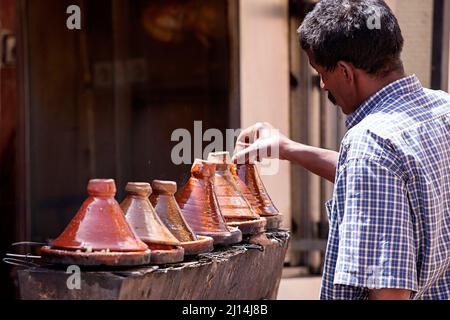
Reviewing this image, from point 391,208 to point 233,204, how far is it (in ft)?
3.35

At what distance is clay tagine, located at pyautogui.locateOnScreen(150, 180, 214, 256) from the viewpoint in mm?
2547

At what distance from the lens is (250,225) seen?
301 centimetres

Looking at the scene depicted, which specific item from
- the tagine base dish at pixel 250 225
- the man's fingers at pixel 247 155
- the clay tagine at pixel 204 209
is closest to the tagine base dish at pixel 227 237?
the clay tagine at pixel 204 209

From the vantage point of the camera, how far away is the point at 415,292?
222 centimetres

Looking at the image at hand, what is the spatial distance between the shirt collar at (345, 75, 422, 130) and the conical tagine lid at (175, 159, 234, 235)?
67 cm

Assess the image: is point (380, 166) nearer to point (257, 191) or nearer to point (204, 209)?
point (204, 209)

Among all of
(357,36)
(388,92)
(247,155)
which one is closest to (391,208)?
(388,92)

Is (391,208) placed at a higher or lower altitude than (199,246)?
higher

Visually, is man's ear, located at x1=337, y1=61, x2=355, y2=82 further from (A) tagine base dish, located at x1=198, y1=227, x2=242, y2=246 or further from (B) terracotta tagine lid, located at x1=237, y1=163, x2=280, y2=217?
(B) terracotta tagine lid, located at x1=237, y1=163, x2=280, y2=217

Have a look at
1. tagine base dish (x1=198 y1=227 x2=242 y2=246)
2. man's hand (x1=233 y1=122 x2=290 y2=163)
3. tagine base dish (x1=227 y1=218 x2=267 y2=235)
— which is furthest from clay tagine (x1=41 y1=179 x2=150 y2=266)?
man's hand (x1=233 y1=122 x2=290 y2=163)

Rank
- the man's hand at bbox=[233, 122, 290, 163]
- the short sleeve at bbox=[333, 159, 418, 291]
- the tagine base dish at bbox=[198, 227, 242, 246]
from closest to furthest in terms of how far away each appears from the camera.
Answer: the short sleeve at bbox=[333, 159, 418, 291]
the tagine base dish at bbox=[198, 227, 242, 246]
the man's hand at bbox=[233, 122, 290, 163]

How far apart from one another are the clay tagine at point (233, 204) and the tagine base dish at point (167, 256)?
1.91ft
